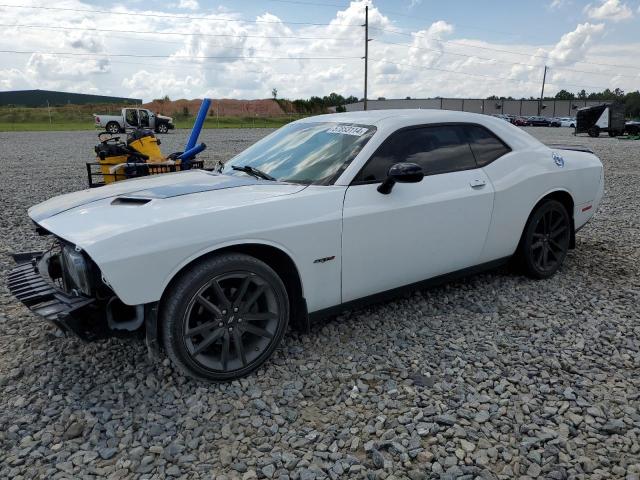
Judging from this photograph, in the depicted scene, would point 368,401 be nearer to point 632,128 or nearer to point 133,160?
point 133,160

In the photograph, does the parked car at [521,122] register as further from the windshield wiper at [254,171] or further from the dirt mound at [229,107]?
the windshield wiper at [254,171]

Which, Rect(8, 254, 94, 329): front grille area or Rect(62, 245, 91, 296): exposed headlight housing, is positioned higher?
Rect(62, 245, 91, 296): exposed headlight housing

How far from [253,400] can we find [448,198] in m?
1.92

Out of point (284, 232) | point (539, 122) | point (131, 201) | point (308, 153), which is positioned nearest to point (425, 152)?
point (308, 153)

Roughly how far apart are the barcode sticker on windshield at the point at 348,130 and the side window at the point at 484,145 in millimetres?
963

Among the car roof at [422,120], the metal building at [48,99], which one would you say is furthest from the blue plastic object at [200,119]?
the metal building at [48,99]

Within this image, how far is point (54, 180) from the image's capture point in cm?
A: 1062

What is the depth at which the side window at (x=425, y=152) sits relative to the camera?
332 centimetres

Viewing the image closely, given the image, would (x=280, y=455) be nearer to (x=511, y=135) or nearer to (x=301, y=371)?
(x=301, y=371)

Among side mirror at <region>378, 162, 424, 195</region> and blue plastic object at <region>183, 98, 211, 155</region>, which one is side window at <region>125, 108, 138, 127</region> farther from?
side mirror at <region>378, 162, 424, 195</region>

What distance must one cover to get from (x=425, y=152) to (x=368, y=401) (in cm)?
184

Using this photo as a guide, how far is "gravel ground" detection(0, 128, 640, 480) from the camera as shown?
2291 mm

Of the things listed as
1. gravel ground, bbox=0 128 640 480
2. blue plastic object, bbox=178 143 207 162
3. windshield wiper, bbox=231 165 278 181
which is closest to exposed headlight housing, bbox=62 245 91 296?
gravel ground, bbox=0 128 640 480

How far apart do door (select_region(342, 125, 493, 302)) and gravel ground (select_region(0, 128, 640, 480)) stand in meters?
0.43
